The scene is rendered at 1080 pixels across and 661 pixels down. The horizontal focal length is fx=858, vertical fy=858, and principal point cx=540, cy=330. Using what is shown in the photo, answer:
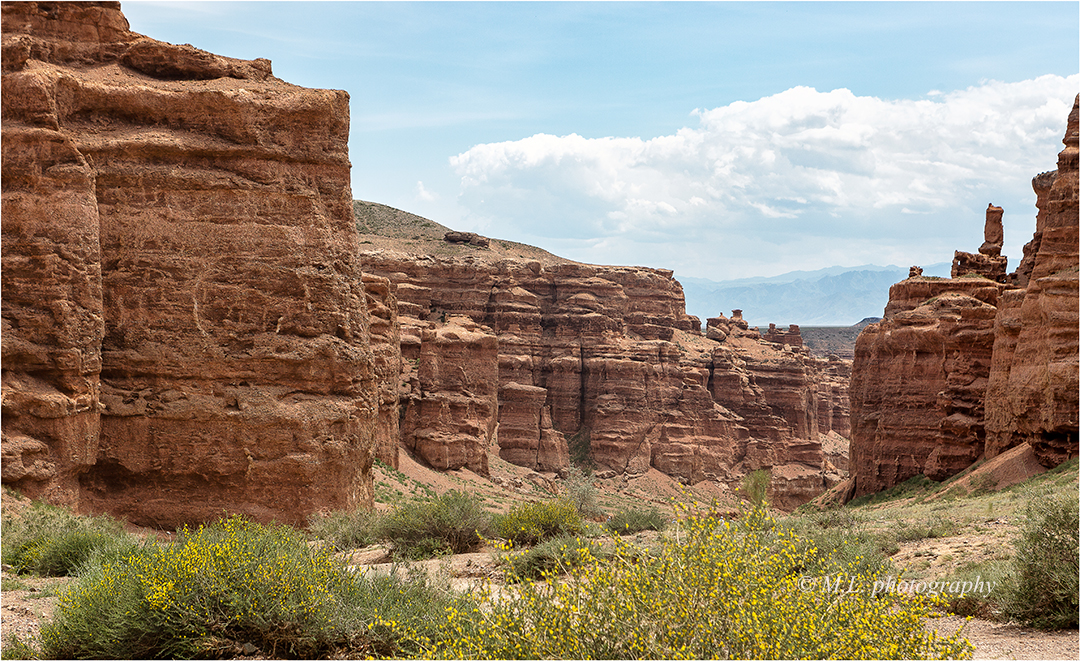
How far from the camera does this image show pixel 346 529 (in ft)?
46.9

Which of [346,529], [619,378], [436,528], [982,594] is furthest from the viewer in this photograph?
[619,378]

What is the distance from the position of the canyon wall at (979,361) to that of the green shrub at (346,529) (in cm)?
1728

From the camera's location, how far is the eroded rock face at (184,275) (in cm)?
1440

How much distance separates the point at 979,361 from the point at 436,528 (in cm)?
2320

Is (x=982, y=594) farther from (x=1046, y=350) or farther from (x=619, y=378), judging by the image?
(x=619, y=378)

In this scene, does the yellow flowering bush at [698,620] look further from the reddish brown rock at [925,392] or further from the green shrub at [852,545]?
the reddish brown rock at [925,392]

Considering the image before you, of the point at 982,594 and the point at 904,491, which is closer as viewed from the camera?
the point at 982,594

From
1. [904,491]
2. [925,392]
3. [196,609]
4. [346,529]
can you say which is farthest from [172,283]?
[925,392]

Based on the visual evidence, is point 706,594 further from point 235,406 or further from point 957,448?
point 957,448

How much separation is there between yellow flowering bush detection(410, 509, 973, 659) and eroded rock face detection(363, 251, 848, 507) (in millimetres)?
51400

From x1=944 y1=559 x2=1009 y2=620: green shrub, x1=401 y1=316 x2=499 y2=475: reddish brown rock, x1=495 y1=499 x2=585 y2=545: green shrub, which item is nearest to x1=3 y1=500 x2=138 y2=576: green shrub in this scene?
x1=495 y1=499 x2=585 y2=545: green shrub

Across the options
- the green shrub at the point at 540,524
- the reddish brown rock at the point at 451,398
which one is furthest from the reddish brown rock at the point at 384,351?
the green shrub at the point at 540,524

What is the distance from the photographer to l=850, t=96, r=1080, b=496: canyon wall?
2203 centimetres

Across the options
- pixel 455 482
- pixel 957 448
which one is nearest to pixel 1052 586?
pixel 957 448
